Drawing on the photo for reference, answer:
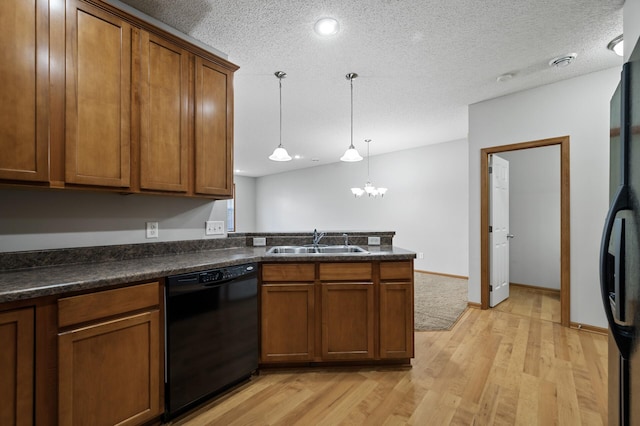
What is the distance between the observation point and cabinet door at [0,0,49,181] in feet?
4.52

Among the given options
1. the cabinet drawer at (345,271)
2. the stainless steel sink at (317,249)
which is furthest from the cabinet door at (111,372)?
the stainless steel sink at (317,249)

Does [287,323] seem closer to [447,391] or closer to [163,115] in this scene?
[447,391]

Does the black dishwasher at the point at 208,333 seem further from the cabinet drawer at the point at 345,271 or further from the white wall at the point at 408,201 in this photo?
the white wall at the point at 408,201

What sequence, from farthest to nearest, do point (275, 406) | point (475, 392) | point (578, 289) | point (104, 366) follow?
point (578, 289) → point (475, 392) → point (275, 406) → point (104, 366)

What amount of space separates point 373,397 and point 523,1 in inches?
116

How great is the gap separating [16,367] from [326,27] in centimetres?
270

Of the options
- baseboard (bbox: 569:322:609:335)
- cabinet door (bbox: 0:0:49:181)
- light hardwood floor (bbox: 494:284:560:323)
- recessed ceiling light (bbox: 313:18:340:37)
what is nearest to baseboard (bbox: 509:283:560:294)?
light hardwood floor (bbox: 494:284:560:323)

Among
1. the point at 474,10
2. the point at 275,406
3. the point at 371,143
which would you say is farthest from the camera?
the point at 371,143

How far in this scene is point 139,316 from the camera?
148cm

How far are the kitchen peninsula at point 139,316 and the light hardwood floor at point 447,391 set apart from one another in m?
0.18

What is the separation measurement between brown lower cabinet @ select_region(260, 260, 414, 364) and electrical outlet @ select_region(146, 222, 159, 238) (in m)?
0.90

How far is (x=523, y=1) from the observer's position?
1961mm

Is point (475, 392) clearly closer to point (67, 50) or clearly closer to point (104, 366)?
point (104, 366)

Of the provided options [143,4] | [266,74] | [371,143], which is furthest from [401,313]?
[371,143]
